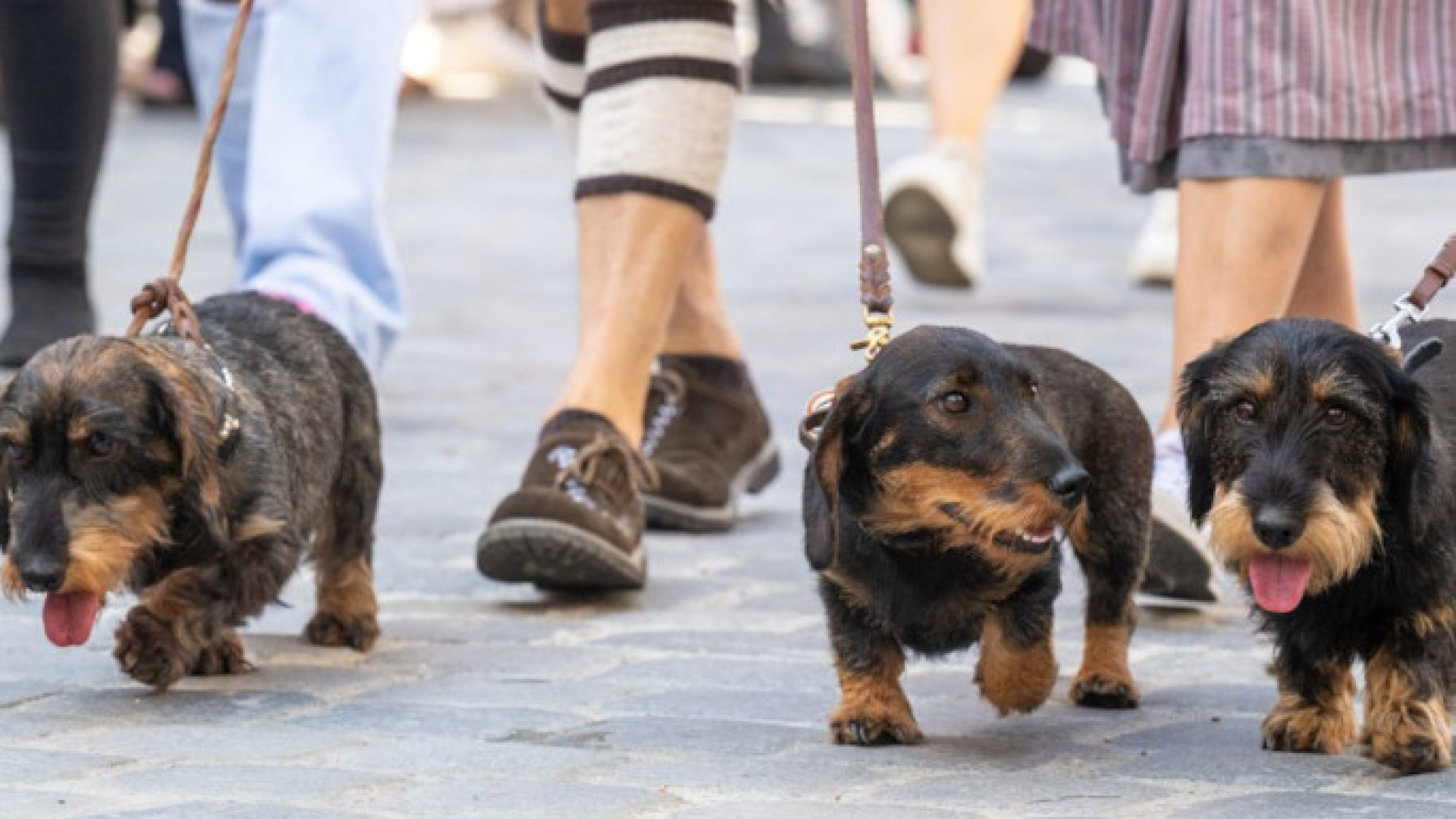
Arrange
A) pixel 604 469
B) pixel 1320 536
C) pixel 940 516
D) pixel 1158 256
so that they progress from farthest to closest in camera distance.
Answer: pixel 1158 256 < pixel 604 469 < pixel 940 516 < pixel 1320 536

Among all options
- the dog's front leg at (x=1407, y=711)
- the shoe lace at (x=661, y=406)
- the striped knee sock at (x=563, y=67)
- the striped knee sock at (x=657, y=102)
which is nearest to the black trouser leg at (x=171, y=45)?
the striped knee sock at (x=563, y=67)

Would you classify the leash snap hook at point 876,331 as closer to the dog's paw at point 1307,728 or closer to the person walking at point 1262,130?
the dog's paw at point 1307,728

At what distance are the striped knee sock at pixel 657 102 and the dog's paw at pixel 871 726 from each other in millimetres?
1712

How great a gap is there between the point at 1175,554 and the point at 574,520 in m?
1.08

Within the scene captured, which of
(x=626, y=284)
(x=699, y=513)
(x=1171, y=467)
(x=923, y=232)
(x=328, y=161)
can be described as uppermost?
(x=328, y=161)

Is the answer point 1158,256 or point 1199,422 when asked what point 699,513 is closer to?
point 1199,422

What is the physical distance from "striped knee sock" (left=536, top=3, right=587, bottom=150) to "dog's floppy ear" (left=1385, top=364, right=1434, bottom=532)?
8.60 ft

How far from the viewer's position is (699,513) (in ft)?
19.1

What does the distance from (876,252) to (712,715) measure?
2.47 ft

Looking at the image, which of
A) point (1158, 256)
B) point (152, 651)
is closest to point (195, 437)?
point (152, 651)

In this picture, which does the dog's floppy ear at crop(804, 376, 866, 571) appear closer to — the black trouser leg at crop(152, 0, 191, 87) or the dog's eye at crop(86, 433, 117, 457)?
the dog's eye at crop(86, 433, 117, 457)

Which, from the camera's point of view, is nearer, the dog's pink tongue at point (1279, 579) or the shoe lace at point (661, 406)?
the dog's pink tongue at point (1279, 579)

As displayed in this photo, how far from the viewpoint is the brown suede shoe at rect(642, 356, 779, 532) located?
5.82m

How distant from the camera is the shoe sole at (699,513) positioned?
19.1 ft
